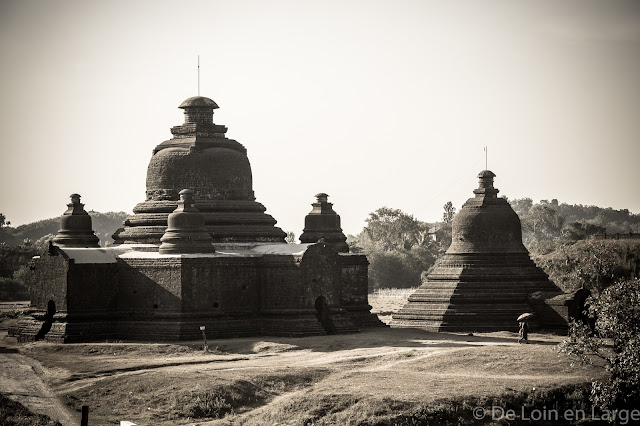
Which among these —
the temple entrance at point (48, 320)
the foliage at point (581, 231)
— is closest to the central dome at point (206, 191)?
the temple entrance at point (48, 320)

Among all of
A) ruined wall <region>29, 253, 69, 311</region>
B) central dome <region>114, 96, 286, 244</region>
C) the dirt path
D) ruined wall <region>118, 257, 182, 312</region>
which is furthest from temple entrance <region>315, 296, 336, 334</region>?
the dirt path

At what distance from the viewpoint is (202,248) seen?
176ft

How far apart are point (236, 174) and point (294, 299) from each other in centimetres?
705

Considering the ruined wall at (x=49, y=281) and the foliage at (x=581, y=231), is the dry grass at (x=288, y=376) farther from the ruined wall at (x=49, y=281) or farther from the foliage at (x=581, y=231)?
the foliage at (x=581, y=231)

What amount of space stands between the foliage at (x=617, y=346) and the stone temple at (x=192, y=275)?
44.2ft

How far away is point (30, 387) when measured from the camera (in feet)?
143

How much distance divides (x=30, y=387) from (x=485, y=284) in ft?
72.9

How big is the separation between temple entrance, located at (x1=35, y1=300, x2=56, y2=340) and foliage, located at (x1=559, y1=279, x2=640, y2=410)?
21.3 m

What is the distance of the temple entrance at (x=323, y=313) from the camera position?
179ft

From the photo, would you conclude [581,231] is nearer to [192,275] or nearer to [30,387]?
[192,275]

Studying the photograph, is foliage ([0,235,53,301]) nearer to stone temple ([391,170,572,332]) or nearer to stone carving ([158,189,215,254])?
stone carving ([158,189,215,254])

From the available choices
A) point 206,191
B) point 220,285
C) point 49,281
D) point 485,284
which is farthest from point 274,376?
point 485,284

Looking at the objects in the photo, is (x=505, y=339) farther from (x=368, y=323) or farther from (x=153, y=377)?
(x=153, y=377)

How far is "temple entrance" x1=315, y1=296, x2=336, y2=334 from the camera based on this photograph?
→ 54.7 meters
